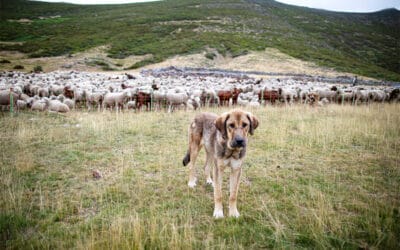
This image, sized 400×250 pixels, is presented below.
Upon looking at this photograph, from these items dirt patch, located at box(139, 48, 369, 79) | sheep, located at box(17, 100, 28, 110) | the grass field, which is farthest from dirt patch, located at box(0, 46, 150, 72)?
the grass field

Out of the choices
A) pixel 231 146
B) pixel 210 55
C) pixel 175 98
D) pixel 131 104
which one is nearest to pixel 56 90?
pixel 131 104

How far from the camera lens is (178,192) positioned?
550cm

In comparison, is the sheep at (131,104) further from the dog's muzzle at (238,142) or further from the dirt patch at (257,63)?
the dirt patch at (257,63)

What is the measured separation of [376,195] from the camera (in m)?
5.40

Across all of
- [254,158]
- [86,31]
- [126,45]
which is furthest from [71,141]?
[86,31]

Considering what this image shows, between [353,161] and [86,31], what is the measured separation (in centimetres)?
7522

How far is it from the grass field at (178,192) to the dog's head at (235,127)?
134 centimetres

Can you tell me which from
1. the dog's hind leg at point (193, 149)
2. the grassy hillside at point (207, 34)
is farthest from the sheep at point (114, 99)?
the grassy hillside at point (207, 34)

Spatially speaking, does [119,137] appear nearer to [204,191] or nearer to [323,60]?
[204,191]

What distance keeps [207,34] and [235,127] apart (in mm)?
62660

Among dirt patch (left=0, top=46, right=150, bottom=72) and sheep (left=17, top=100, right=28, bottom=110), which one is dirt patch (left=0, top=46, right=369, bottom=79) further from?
sheep (left=17, top=100, right=28, bottom=110)

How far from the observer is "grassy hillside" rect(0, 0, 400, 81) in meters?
55.0

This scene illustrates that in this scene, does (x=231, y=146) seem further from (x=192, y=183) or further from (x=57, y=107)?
(x=57, y=107)

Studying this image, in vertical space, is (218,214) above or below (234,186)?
below
